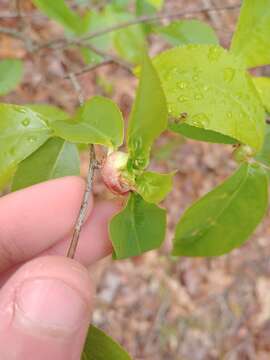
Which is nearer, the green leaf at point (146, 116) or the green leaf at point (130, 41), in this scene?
the green leaf at point (146, 116)

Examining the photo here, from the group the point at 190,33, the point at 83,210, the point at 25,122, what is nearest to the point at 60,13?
the point at 190,33

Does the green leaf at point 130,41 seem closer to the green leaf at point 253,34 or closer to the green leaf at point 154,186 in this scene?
the green leaf at point 253,34

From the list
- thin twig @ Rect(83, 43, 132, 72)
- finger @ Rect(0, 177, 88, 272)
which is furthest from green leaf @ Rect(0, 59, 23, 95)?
finger @ Rect(0, 177, 88, 272)

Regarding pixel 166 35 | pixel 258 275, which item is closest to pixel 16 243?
pixel 166 35

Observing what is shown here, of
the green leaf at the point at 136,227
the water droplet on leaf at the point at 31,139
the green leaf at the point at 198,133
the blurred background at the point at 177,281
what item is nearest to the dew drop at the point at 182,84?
the green leaf at the point at 198,133

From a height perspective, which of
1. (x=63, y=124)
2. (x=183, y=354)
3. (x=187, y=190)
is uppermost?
(x=63, y=124)

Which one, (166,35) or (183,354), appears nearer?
(166,35)

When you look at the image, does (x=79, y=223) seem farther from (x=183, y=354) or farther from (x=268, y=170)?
(x=183, y=354)

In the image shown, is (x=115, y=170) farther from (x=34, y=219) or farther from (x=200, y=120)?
(x=34, y=219)
